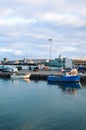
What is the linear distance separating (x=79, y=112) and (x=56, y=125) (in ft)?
22.5

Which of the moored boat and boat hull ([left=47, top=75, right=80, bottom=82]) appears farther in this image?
the moored boat

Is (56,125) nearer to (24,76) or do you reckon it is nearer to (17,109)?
(17,109)

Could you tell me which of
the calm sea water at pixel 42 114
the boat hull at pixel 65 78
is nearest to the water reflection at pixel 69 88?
the boat hull at pixel 65 78

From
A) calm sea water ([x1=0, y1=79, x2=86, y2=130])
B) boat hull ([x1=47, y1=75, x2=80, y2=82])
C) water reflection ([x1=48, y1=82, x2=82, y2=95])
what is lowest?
calm sea water ([x1=0, y1=79, x2=86, y2=130])

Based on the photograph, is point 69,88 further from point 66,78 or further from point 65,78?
point 65,78

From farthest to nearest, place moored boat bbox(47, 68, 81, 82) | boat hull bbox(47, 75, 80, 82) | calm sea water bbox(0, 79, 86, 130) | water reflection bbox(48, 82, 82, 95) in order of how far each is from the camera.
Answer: moored boat bbox(47, 68, 81, 82) → boat hull bbox(47, 75, 80, 82) → water reflection bbox(48, 82, 82, 95) → calm sea water bbox(0, 79, 86, 130)

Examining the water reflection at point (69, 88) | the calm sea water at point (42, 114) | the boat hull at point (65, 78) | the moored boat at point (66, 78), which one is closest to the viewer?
the calm sea water at point (42, 114)

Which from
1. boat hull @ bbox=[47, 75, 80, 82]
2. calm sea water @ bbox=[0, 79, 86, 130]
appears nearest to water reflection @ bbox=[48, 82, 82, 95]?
boat hull @ bbox=[47, 75, 80, 82]

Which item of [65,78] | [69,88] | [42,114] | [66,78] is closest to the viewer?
[42,114]

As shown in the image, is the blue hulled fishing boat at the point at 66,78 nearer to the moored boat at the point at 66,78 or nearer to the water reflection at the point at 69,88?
the moored boat at the point at 66,78

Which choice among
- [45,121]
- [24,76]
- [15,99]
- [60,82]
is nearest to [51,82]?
[60,82]

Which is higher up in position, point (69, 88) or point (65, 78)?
point (65, 78)

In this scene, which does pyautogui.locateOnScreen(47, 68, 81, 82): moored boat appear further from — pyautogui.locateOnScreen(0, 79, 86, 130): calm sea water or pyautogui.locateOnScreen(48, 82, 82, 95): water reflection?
pyautogui.locateOnScreen(0, 79, 86, 130): calm sea water

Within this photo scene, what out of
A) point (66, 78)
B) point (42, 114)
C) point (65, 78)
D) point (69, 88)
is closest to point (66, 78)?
point (66, 78)
